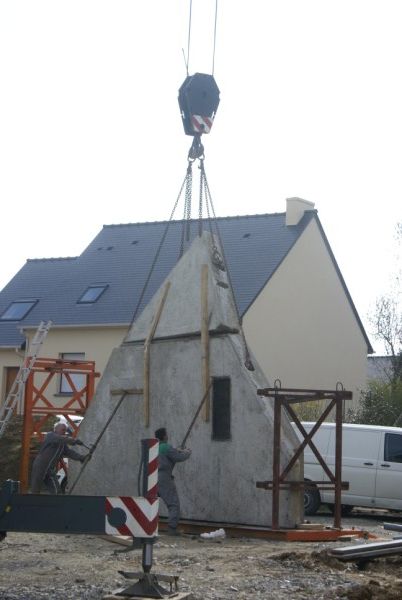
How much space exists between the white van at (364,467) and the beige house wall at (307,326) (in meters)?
15.6

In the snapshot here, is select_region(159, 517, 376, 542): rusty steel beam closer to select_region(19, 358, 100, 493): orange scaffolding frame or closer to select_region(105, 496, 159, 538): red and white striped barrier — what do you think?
select_region(105, 496, 159, 538): red and white striped barrier

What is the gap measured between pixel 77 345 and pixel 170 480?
23.5 meters

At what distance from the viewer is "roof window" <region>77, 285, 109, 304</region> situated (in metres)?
40.2

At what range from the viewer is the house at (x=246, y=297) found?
3831cm

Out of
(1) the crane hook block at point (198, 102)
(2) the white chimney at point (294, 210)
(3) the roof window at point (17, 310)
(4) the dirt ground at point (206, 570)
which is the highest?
(2) the white chimney at point (294, 210)

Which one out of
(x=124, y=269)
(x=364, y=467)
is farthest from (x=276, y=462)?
(x=124, y=269)

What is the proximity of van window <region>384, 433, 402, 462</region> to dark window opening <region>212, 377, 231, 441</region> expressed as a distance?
18.1 ft

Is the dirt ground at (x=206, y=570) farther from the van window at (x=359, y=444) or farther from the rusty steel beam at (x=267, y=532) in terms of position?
the van window at (x=359, y=444)

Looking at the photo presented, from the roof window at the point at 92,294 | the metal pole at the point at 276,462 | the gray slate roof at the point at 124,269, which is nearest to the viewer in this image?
the metal pole at the point at 276,462

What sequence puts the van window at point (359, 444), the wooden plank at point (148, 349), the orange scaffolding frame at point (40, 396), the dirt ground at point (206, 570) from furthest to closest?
the orange scaffolding frame at point (40, 396) < the van window at point (359, 444) < the wooden plank at point (148, 349) < the dirt ground at point (206, 570)

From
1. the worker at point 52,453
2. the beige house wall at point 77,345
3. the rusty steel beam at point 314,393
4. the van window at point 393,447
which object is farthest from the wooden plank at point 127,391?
the beige house wall at point 77,345

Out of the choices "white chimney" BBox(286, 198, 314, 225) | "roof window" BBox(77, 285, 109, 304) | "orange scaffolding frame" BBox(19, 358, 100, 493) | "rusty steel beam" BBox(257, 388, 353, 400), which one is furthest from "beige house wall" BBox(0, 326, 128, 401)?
"rusty steel beam" BBox(257, 388, 353, 400)

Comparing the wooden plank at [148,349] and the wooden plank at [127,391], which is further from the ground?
the wooden plank at [148,349]

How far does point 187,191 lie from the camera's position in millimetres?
17812
